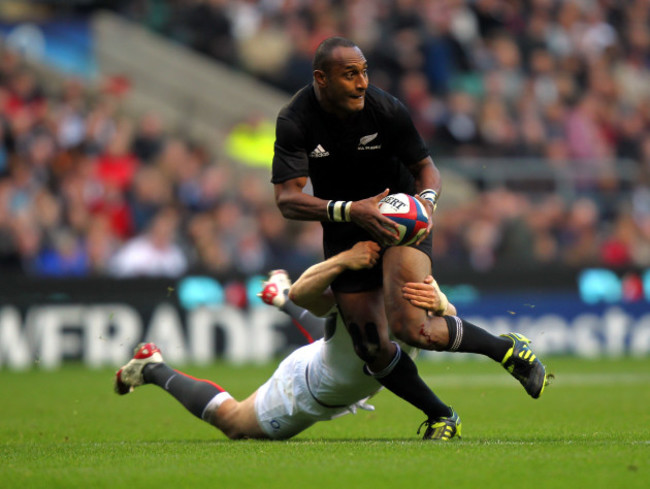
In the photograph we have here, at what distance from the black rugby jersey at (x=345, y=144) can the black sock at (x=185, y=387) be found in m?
1.52

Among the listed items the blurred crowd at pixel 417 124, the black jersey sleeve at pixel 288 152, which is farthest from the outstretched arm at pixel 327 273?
the blurred crowd at pixel 417 124

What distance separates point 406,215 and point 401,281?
0.39 meters

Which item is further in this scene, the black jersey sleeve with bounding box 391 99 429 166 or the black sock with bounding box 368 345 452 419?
the black jersey sleeve with bounding box 391 99 429 166

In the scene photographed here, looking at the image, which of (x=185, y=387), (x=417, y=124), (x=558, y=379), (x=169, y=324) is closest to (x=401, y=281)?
(x=185, y=387)

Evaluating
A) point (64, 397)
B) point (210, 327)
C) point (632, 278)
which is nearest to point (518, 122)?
point (632, 278)

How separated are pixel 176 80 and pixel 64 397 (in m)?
9.50

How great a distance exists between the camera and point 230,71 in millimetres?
19531

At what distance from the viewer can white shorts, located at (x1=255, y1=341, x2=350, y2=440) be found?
702 cm

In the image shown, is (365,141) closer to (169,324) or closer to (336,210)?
(336,210)

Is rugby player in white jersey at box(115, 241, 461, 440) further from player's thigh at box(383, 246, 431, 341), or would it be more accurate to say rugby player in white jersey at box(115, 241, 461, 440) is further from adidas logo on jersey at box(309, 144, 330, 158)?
adidas logo on jersey at box(309, 144, 330, 158)

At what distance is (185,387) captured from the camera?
7477 millimetres

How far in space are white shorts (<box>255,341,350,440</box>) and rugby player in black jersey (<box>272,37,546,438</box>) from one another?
0.51 m

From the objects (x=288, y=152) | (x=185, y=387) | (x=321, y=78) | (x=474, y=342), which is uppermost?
(x=321, y=78)

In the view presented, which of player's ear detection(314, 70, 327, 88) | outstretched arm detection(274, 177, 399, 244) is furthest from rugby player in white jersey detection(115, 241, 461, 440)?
player's ear detection(314, 70, 327, 88)
